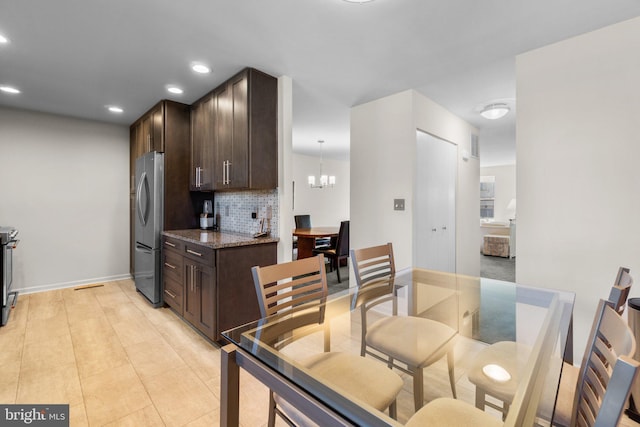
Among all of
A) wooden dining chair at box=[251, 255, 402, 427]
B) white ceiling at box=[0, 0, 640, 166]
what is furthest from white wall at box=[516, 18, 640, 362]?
wooden dining chair at box=[251, 255, 402, 427]

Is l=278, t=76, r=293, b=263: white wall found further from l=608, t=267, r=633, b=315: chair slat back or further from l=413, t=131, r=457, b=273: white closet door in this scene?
l=608, t=267, r=633, b=315: chair slat back

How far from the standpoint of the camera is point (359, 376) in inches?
46.6

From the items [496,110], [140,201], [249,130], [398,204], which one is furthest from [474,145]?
[140,201]

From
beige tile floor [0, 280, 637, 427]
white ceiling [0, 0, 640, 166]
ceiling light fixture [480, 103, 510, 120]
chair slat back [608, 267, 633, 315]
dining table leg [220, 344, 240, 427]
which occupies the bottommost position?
beige tile floor [0, 280, 637, 427]

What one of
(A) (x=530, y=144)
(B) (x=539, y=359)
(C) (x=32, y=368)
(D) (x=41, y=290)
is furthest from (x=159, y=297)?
(A) (x=530, y=144)

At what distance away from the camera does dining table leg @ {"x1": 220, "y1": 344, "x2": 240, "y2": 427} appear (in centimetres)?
91

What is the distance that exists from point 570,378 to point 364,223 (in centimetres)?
229

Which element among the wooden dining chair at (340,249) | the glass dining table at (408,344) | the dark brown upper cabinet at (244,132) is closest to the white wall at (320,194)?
the wooden dining chair at (340,249)

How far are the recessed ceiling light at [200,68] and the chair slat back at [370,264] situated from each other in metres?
2.14

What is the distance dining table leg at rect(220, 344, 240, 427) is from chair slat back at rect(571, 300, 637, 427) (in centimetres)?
93

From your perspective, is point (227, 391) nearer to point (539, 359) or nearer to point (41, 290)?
point (539, 359)

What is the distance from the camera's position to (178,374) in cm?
205

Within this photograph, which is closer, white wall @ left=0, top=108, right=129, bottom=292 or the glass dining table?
the glass dining table

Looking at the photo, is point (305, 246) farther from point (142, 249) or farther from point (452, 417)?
point (452, 417)
